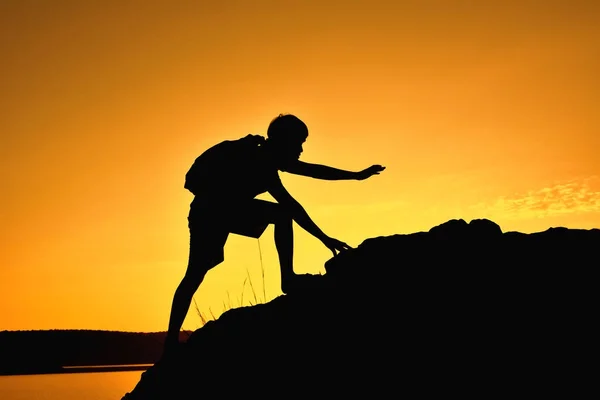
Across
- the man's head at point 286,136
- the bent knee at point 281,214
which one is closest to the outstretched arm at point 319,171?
the man's head at point 286,136

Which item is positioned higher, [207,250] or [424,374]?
[207,250]

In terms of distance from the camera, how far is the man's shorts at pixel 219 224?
6.18 m

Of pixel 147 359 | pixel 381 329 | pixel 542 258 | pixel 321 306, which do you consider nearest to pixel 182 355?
pixel 321 306

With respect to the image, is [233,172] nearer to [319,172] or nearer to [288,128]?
[288,128]

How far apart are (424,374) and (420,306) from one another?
0.49 metres

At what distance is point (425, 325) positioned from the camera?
486 cm

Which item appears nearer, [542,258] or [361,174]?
[542,258]

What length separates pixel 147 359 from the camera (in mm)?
93312

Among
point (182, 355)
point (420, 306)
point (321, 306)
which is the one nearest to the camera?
point (420, 306)

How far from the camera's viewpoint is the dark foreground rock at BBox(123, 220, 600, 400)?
4617 mm

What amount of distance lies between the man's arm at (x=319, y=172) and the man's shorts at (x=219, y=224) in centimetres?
38

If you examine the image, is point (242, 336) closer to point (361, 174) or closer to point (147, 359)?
point (361, 174)

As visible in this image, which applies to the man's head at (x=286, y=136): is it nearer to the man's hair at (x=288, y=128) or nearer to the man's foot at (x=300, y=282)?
the man's hair at (x=288, y=128)

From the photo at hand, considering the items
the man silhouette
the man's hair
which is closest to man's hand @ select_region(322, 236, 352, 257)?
the man silhouette
